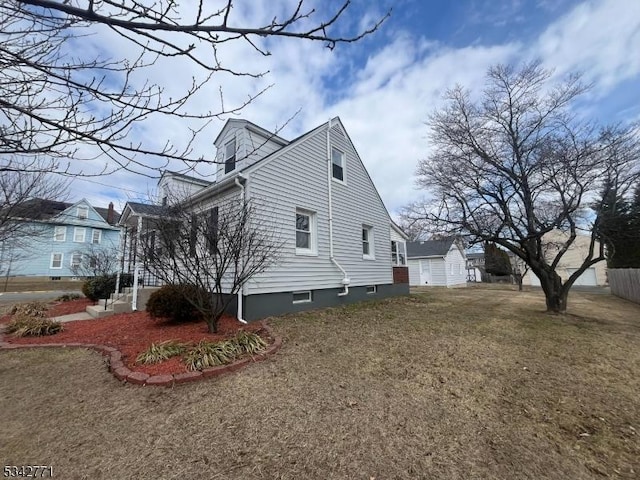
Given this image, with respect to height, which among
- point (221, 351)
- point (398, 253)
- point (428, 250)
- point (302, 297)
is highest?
point (428, 250)

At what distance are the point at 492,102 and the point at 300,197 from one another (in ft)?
25.1

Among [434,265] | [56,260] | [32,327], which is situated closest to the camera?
[32,327]

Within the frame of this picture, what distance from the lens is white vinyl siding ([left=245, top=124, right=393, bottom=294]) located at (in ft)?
27.5

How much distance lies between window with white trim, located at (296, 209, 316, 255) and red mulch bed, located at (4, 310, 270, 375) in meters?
3.18

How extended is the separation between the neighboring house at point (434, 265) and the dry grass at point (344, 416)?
74.9ft

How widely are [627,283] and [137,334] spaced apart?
22.8 meters

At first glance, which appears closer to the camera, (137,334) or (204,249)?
(137,334)

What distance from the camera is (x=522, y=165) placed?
32.4 ft

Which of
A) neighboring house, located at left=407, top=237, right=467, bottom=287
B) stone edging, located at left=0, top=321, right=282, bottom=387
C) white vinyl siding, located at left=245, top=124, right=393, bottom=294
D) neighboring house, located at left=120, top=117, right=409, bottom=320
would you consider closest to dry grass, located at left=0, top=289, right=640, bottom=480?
stone edging, located at left=0, top=321, right=282, bottom=387

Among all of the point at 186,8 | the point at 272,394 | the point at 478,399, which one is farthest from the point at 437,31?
the point at 272,394

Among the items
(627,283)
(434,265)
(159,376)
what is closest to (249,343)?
(159,376)

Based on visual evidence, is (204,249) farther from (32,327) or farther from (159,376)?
(32,327)

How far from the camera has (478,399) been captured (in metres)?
3.73

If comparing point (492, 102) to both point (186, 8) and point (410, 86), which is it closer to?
point (410, 86)
